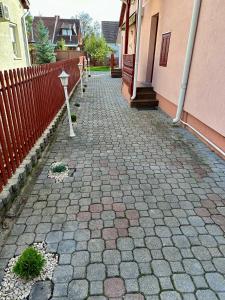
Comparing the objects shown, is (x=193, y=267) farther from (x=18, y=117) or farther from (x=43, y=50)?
(x=43, y=50)

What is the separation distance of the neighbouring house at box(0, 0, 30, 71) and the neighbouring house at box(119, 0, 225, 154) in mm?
5867

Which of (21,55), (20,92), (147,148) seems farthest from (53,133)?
(21,55)

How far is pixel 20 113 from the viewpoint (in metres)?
3.85

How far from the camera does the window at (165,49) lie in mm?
7422

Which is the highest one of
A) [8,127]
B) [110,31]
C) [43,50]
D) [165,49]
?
[110,31]

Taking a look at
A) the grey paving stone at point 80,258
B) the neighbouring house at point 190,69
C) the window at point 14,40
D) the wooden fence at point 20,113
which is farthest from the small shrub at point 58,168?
the window at point 14,40

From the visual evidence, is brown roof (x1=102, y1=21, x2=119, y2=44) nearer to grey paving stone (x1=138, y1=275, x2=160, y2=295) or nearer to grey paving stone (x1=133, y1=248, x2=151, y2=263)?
grey paving stone (x1=133, y1=248, x2=151, y2=263)

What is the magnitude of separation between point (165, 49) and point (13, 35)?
8622mm

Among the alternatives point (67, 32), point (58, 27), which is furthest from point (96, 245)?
point (58, 27)

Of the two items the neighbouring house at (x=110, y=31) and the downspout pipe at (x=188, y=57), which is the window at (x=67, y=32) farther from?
the downspout pipe at (x=188, y=57)

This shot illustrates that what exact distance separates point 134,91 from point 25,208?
649cm

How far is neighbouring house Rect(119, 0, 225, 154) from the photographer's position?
461 centimetres

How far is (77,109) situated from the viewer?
8.61 m

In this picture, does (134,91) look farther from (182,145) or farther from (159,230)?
(159,230)
